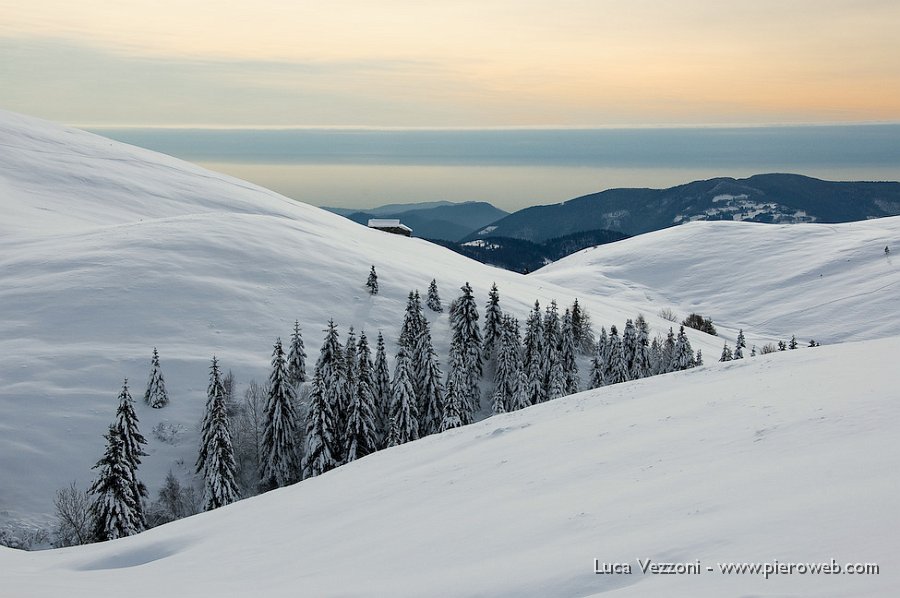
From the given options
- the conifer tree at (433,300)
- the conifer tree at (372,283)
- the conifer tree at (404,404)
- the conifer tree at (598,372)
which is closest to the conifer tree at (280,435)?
the conifer tree at (404,404)

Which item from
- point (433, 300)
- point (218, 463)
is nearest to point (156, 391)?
point (218, 463)

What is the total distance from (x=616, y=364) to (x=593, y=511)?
64.9 meters

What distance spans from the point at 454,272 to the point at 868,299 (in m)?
96.5

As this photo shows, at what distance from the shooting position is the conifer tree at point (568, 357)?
74.2 meters

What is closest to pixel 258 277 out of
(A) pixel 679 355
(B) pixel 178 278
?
(B) pixel 178 278

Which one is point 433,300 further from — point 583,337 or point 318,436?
point 318,436

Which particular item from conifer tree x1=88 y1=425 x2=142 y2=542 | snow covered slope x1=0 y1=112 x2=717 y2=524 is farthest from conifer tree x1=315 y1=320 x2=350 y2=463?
conifer tree x1=88 y1=425 x2=142 y2=542

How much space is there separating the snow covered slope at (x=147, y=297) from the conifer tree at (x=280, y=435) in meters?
Result: 6.06

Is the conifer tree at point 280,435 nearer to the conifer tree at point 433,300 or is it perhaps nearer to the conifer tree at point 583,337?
the conifer tree at point 433,300

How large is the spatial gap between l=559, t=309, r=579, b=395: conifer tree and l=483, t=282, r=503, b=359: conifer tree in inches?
319

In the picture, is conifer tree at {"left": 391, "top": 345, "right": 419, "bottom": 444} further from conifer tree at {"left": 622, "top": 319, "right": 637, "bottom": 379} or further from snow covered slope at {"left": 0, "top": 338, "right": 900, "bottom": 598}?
conifer tree at {"left": 622, "top": 319, "right": 637, "bottom": 379}

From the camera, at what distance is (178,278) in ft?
248

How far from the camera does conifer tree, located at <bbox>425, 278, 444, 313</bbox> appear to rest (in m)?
84.4

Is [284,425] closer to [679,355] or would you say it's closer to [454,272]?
[679,355]
